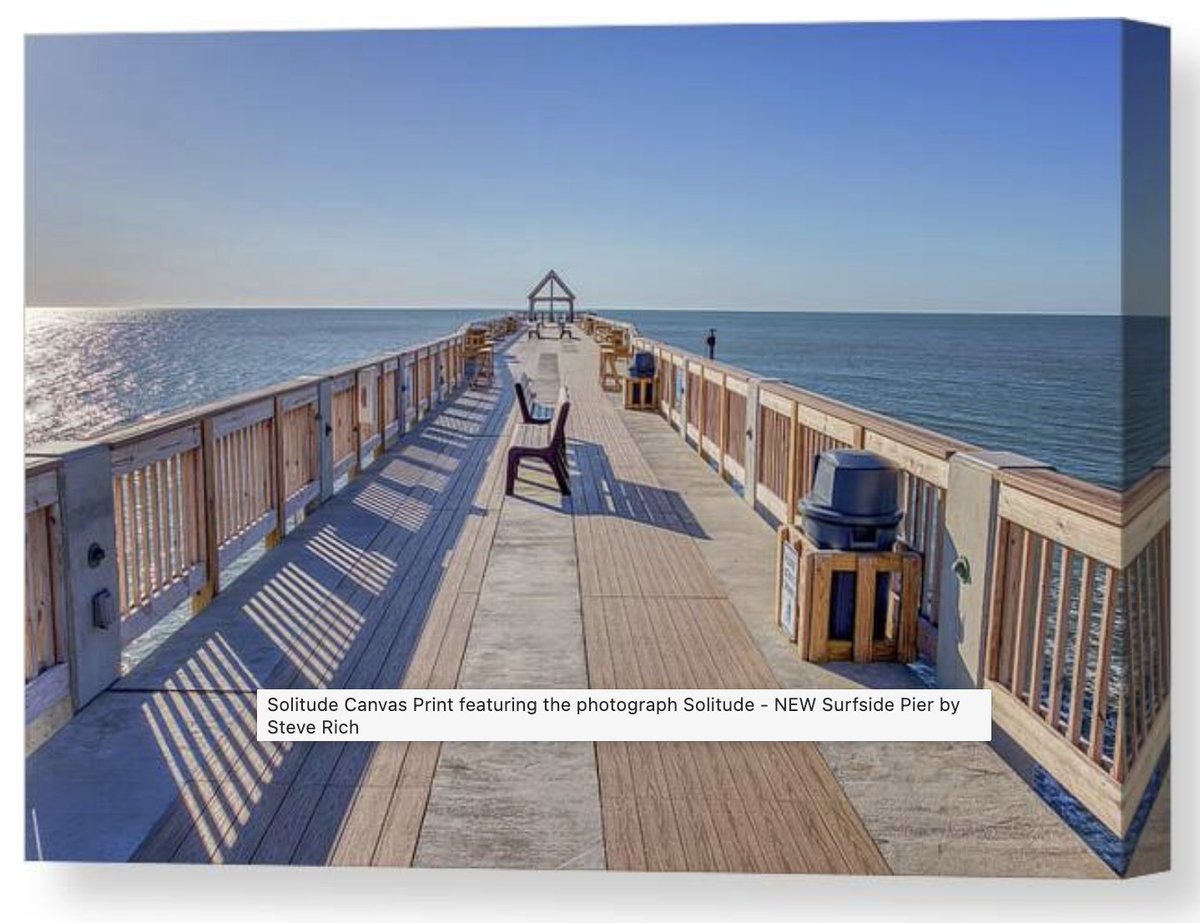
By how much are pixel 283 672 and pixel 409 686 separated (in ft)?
1.50

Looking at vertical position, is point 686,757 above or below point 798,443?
below

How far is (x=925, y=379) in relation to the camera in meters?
35.6

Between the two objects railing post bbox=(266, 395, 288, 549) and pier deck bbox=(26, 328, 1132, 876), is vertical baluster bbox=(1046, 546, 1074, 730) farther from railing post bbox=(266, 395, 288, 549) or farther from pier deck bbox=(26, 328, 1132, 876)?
railing post bbox=(266, 395, 288, 549)

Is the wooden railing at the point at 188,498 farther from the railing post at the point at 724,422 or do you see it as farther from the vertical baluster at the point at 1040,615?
the vertical baluster at the point at 1040,615

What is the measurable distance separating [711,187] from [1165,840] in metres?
3.16

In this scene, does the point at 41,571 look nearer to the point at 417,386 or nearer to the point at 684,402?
the point at 684,402

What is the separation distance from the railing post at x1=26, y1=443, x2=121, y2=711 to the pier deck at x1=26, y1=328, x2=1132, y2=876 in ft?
0.43

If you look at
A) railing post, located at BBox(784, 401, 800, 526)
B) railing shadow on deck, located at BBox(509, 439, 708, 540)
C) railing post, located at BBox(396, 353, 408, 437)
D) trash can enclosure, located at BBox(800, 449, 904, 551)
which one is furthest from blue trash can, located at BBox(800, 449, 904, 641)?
railing post, located at BBox(396, 353, 408, 437)

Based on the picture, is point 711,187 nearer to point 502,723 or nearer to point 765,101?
point 765,101

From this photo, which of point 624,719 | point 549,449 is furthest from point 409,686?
point 549,449

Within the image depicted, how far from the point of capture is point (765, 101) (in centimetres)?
388

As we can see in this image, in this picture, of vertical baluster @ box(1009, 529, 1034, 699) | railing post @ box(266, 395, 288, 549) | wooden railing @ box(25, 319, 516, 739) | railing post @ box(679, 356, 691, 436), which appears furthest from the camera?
railing post @ box(679, 356, 691, 436)

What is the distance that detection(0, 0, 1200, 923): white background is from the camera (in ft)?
7.97
